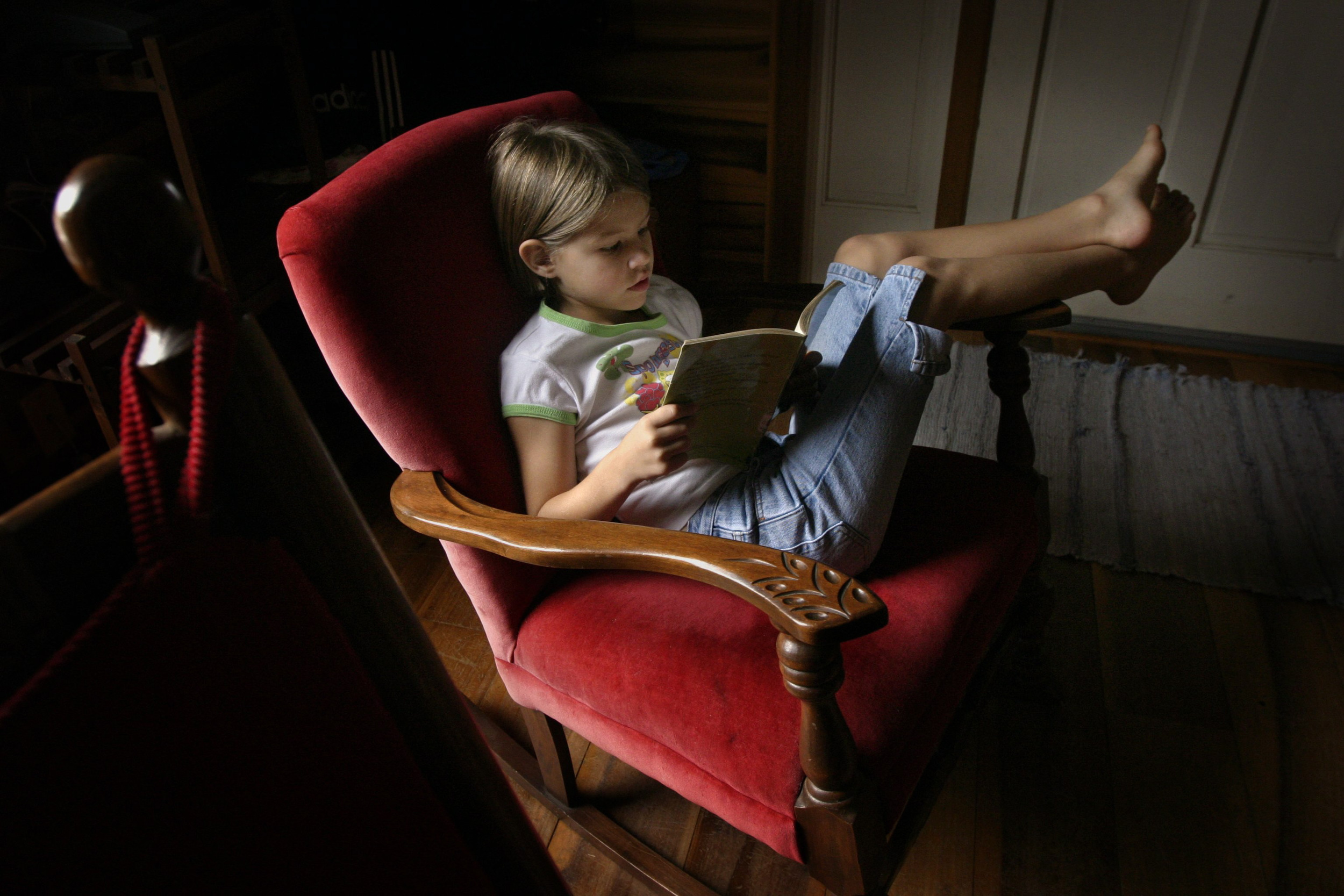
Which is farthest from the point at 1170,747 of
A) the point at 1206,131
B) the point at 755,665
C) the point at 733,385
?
the point at 1206,131

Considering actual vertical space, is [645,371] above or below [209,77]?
below

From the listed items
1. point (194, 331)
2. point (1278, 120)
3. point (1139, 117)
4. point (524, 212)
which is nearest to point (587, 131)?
point (524, 212)

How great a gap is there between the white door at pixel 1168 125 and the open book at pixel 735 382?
1541 millimetres

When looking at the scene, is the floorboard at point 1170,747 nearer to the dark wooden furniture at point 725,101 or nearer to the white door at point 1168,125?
the white door at point 1168,125

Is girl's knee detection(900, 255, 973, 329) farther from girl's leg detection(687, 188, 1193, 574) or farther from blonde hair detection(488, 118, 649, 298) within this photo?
blonde hair detection(488, 118, 649, 298)

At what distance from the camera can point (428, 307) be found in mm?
944

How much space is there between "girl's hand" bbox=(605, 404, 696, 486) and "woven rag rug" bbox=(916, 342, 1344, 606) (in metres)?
1.02

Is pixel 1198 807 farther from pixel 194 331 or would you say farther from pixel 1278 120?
Result: pixel 1278 120

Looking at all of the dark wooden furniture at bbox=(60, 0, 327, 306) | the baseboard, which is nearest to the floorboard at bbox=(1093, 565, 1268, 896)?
the baseboard

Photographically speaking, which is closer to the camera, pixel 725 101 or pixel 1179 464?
pixel 1179 464

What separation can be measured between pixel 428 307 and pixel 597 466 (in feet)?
0.85

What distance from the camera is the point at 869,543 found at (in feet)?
3.29

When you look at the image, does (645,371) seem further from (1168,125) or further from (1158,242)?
(1168,125)

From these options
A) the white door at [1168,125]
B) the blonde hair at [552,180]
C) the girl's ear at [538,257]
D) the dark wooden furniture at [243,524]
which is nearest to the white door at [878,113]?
the white door at [1168,125]
